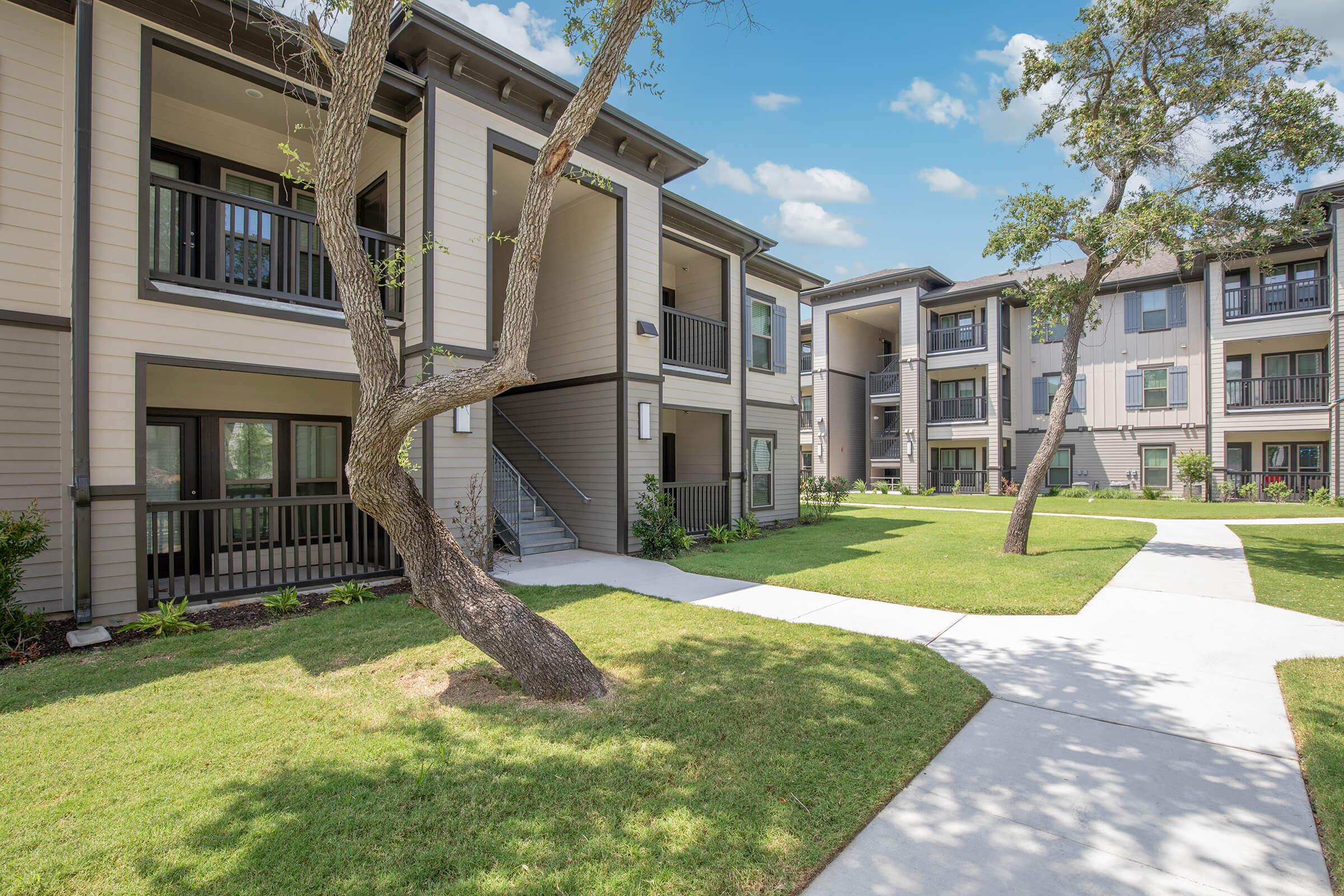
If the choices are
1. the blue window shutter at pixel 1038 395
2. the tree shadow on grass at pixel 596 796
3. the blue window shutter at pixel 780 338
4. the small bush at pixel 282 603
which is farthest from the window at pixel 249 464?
the blue window shutter at pixel 1038 395

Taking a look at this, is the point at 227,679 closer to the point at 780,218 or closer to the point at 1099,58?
the point at 1099,58

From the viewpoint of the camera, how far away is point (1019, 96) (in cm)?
1030

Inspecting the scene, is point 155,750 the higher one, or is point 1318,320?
point 1318,320

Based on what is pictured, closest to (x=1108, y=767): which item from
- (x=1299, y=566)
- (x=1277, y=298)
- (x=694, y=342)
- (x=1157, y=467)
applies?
(x=1299, y=566)

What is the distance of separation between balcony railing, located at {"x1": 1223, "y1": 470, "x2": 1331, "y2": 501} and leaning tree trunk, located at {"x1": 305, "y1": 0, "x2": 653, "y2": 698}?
79.5 feet

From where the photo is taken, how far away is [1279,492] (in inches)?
739

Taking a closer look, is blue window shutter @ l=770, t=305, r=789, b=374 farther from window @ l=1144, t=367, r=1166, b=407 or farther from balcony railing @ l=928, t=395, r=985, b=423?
window @ l=1144, t=367, r=1166, b=407

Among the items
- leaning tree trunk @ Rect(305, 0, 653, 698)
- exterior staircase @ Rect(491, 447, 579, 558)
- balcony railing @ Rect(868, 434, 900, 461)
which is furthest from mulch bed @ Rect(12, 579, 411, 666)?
balcony railing @ Rect(868, 434, 900, 461)

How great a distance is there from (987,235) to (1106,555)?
17.9ft

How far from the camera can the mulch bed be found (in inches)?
203

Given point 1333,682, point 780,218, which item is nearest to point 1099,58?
point 1333,682

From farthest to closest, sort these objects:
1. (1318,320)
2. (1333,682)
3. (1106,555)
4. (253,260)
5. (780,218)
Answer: (780,218) → (1318,320) → (1106,555) → (253,260) → (1333,682)

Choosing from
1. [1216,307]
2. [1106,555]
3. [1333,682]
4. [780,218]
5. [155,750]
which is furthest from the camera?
[780,218]

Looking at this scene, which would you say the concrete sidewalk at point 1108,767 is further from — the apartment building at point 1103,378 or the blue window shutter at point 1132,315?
the blue window shutter at point 1132,315
